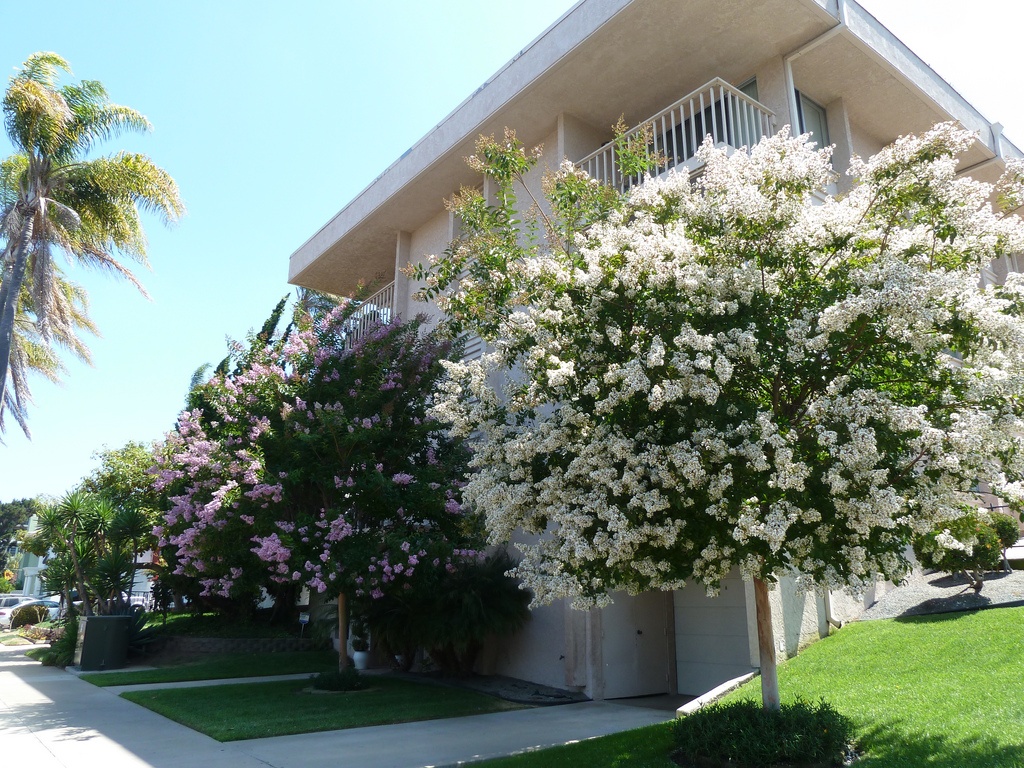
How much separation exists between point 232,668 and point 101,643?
2.85 metres

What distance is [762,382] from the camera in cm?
637

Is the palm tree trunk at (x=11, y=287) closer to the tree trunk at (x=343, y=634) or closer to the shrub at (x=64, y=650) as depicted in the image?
the shrub at (x=64, y=650)

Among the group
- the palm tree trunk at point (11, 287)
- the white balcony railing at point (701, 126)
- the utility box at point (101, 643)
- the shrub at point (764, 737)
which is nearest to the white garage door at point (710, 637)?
the shrub at point (764, 737)

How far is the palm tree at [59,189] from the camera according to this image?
1577 centimetres

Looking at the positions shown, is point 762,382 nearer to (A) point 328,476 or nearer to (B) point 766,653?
(B) point 766,653

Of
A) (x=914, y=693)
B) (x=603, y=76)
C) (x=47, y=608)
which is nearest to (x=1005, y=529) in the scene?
(x=914, y=693)

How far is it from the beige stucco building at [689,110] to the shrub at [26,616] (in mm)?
21818

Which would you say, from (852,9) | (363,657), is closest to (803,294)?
(852,9)

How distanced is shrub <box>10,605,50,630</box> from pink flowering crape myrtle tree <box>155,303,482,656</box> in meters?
18.2

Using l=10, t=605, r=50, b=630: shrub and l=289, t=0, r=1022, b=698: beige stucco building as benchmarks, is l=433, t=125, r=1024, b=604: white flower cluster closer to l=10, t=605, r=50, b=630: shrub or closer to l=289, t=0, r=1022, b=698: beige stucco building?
l=289, t=0, r=1022, b=698: beige stucco building

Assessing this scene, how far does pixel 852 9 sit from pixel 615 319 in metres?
8.63

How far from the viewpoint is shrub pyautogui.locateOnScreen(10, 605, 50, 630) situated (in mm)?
25891

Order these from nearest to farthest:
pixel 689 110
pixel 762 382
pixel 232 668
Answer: pixel 762 382
pixel 689 110
pixel 232 668

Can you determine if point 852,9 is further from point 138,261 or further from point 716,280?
point 138,261
